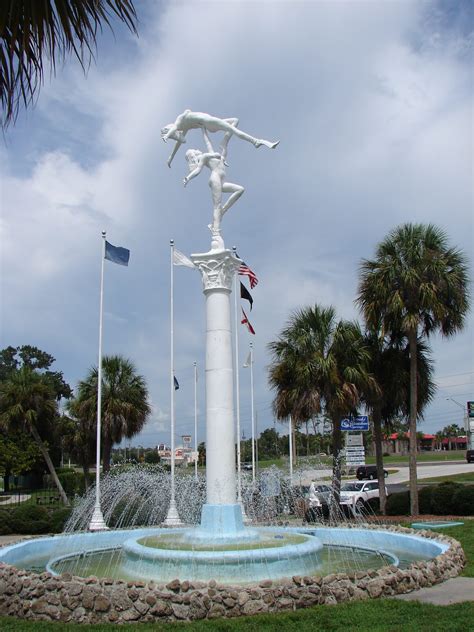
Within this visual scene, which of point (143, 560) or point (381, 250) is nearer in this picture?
point (143, 560)

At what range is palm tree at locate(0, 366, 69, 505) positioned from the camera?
38.4m

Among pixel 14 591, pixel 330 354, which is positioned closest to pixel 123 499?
pixel 330 354

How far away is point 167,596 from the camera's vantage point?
30.9 feet

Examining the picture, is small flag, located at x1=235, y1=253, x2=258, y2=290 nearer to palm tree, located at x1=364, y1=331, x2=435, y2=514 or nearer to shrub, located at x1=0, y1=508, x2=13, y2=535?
palm tree, located at x1=364, y1=331, x2=435, y2=514

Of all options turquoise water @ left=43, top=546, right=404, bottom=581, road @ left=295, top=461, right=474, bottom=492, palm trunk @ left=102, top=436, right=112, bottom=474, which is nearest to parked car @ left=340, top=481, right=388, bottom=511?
road @ left=295, top=461, right=474, bottom=492

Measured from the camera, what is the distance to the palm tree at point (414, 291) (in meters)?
24.2

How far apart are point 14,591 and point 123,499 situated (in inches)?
596

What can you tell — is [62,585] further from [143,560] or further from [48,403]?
[48,403]

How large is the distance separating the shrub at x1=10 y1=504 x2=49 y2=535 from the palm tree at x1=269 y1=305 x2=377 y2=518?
9.93 meters

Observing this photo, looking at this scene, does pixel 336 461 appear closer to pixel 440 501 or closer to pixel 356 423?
pixel 356 423

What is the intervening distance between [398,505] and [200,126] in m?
16.8

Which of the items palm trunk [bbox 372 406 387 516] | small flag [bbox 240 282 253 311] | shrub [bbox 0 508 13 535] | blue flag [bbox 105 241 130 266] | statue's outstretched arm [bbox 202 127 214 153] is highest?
statue's outstretched arm [bbox 202 127 214 153]

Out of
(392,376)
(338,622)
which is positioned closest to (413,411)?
(392,376)

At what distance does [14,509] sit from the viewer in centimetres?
2422
